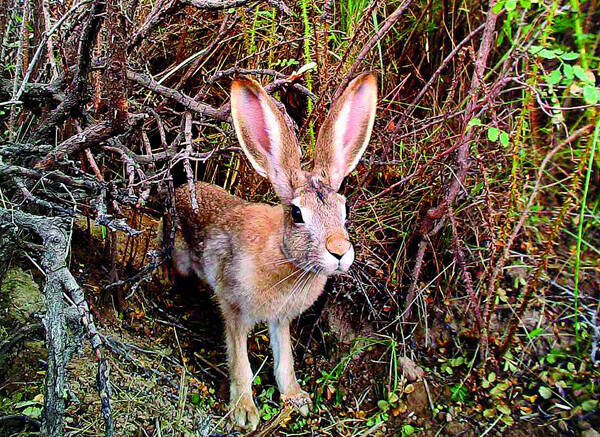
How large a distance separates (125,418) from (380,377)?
1.38m

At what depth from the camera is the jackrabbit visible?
2898mm

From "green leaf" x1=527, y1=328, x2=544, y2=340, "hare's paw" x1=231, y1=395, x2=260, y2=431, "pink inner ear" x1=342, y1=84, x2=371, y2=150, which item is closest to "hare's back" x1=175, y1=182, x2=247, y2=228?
"pink inner ear" x1=342, y1=84, x2=371, y2=150

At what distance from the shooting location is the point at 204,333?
3725 millimetres

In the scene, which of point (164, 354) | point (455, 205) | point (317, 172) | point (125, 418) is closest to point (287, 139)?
point (317, 172)

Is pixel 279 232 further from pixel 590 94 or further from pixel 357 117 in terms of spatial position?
pixel 590 94

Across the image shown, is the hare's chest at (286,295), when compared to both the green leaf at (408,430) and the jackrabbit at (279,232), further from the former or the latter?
the green leaf at (408,430)

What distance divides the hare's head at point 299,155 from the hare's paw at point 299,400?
2.73 feet

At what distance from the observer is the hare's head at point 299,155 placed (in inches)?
113

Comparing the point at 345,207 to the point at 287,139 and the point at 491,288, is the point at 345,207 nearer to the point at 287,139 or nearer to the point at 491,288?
the point at 287,139

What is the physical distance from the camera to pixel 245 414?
3.28 metres

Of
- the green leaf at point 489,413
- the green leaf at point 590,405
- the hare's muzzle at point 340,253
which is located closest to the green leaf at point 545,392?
the green leaf at point 590,405

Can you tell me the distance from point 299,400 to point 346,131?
1424 mm

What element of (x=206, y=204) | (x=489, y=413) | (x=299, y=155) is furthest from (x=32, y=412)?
(x=489, y=413)

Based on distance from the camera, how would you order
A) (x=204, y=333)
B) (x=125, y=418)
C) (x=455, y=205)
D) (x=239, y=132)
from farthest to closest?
(x=204, y=333), (x=455, y=205), (x=239, y=132), (x=125, y=418)
